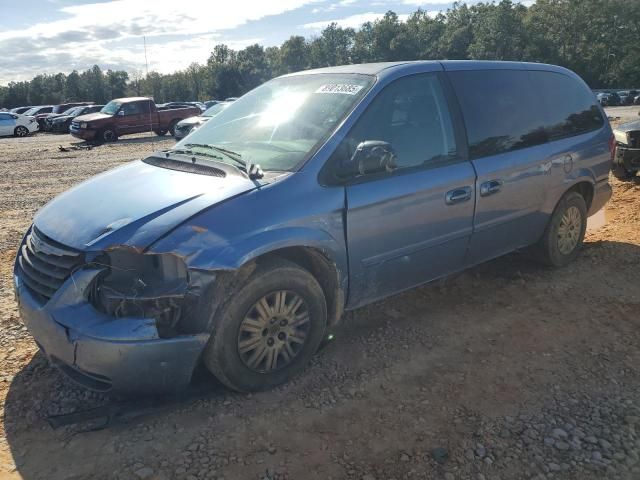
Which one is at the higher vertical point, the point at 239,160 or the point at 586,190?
the point at 239,160

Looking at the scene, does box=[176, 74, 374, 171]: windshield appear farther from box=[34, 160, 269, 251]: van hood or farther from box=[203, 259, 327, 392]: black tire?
box=[203, 259, 327, 392]: black tire

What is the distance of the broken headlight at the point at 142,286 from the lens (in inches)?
108

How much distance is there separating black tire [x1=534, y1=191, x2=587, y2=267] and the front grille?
3950 mm

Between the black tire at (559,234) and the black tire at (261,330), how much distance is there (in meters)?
2.63

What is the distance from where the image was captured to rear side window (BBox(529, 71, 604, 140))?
4.70 meters

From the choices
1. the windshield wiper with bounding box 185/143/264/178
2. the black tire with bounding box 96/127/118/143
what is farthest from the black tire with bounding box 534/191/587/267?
the black tire with bounding box 96/127/118/143

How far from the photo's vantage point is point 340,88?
3693mm

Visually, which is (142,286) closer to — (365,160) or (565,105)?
(365,160)

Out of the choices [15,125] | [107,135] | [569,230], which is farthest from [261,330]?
[15,125]

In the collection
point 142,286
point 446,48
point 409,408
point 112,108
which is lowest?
point 409,408

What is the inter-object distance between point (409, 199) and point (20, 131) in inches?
1153

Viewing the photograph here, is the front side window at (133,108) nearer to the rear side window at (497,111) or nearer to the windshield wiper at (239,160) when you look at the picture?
the windshield wiper at (239,160)

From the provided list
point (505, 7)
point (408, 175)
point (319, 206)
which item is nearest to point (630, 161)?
point (408, 175)

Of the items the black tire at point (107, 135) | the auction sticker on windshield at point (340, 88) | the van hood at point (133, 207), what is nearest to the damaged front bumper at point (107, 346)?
the van hood at point (133, 207)
